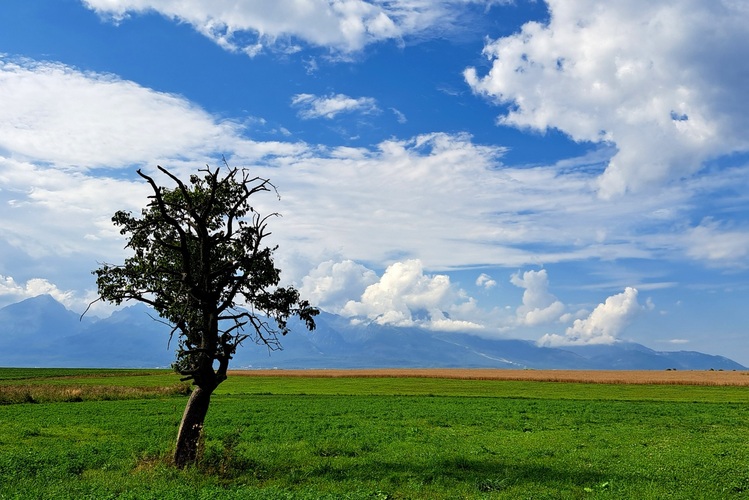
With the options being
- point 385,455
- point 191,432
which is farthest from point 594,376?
point 191,432

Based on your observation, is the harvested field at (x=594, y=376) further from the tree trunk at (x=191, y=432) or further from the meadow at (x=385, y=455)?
the tree trunk at (x=191, y=432)

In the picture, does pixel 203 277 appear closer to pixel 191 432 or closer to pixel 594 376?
pixel 191 432

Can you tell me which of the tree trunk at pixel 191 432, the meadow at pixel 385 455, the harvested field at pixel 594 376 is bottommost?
the harvested field at pixel 594 376

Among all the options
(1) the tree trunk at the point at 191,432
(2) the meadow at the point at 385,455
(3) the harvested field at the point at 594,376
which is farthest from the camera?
(3) the harvested field at the point at 594,376

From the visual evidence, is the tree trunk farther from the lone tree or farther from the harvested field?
the harvested field

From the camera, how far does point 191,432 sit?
2345cm

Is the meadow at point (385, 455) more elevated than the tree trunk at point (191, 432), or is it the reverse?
the tree trunk at point (191, 432)

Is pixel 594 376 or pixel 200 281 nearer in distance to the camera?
pixel 200 281

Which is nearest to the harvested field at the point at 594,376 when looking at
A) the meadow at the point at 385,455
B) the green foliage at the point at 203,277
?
the meadow at the point at 385,455

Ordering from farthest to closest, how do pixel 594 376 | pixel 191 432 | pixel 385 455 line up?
pixel 594 376, pixel 385 455, pixel 191 432

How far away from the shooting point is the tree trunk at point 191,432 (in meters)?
23.1

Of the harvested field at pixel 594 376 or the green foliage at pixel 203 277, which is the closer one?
the green foliage at pixel 203 277

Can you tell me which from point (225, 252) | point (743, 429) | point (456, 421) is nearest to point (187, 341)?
point (225, 252)

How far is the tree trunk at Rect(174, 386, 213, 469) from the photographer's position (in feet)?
75.9
